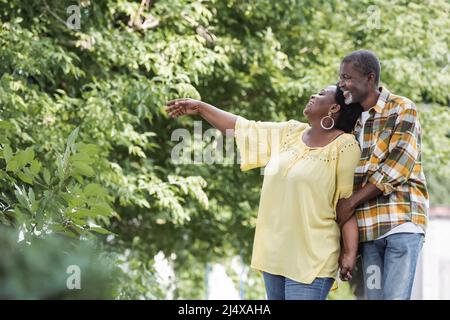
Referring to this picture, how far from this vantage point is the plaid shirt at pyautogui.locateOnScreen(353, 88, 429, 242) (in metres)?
3.32

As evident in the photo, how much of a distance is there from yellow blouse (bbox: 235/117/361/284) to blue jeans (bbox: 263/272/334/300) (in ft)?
0.07

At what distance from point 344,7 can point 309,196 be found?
686 cm

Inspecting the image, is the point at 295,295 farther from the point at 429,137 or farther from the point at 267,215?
the point at 429,137

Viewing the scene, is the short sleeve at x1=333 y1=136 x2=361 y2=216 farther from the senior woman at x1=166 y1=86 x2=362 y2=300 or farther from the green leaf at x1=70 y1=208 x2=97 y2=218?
the green leaf at x1=70 y1=208 x2=97 y2=218

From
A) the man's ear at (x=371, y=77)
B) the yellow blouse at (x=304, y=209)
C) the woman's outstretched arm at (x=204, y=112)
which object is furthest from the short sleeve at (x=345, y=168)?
the woman's outstretched arm at (x=204, y=112)

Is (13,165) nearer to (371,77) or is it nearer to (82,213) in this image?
(82,213)

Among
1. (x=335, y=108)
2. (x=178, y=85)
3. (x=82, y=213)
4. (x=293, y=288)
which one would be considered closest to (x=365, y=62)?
(x=335, y=108)

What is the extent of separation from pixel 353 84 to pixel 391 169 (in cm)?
33

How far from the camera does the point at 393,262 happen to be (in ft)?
10.7

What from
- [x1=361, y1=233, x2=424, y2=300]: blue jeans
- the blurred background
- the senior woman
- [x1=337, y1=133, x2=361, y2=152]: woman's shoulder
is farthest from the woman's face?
the blurred background

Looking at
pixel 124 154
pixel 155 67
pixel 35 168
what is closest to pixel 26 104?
pixel 155 67

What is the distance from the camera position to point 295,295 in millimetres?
3283

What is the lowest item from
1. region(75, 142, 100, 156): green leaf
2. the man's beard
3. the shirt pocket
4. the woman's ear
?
region(75, 142, 100, 156): green leaf

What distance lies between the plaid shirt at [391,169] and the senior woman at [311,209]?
0.20ft
